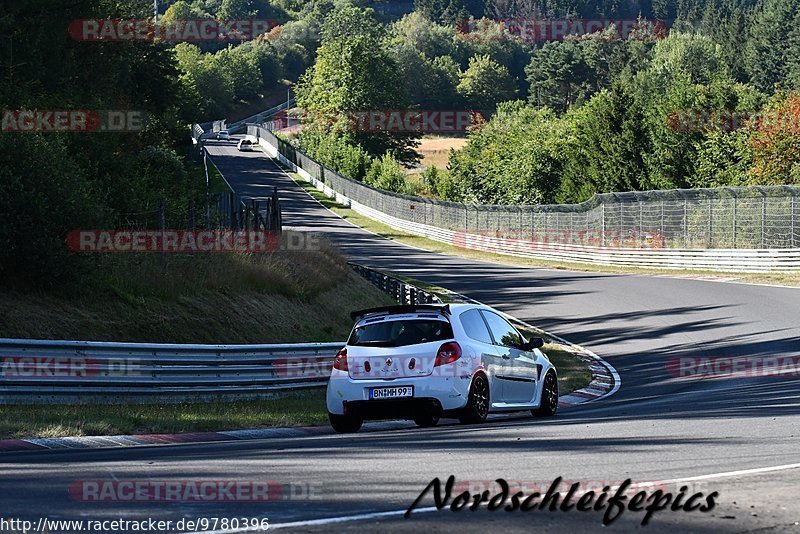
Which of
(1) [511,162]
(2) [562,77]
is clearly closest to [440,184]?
(1) [511,162]

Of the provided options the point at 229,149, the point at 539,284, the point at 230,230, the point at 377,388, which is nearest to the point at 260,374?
the point at 377,388

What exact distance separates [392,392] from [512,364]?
2.02m

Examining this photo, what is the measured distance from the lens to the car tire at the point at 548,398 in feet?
51.8

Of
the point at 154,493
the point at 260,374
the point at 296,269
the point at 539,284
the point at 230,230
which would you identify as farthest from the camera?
the point at 539,284

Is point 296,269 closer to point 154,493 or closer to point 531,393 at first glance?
point 531,393

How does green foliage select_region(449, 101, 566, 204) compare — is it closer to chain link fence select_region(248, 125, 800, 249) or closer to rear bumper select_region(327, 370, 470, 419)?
chain link fence select_region(248, 125, 800, 249)

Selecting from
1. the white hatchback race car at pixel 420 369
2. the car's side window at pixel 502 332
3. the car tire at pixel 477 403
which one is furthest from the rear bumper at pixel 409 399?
the car's side window at pixel 502 332

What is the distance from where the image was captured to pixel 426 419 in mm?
13820

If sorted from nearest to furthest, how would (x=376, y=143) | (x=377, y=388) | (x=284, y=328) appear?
1. (x=377, y=388)
2. (x=284, y=328)
3. (x=376, y=143)

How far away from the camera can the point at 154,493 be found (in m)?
8.08

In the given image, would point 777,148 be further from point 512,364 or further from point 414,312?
point 414,312

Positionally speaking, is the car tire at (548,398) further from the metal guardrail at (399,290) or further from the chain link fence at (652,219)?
the chain link fence at (652,219)

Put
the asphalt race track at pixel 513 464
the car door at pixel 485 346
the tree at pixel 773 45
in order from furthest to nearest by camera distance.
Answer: the tree at pixel 773 45 → the car door at pixel 485 346 → the asphalt race track at pixel 513 464

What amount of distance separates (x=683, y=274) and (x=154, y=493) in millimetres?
38853
